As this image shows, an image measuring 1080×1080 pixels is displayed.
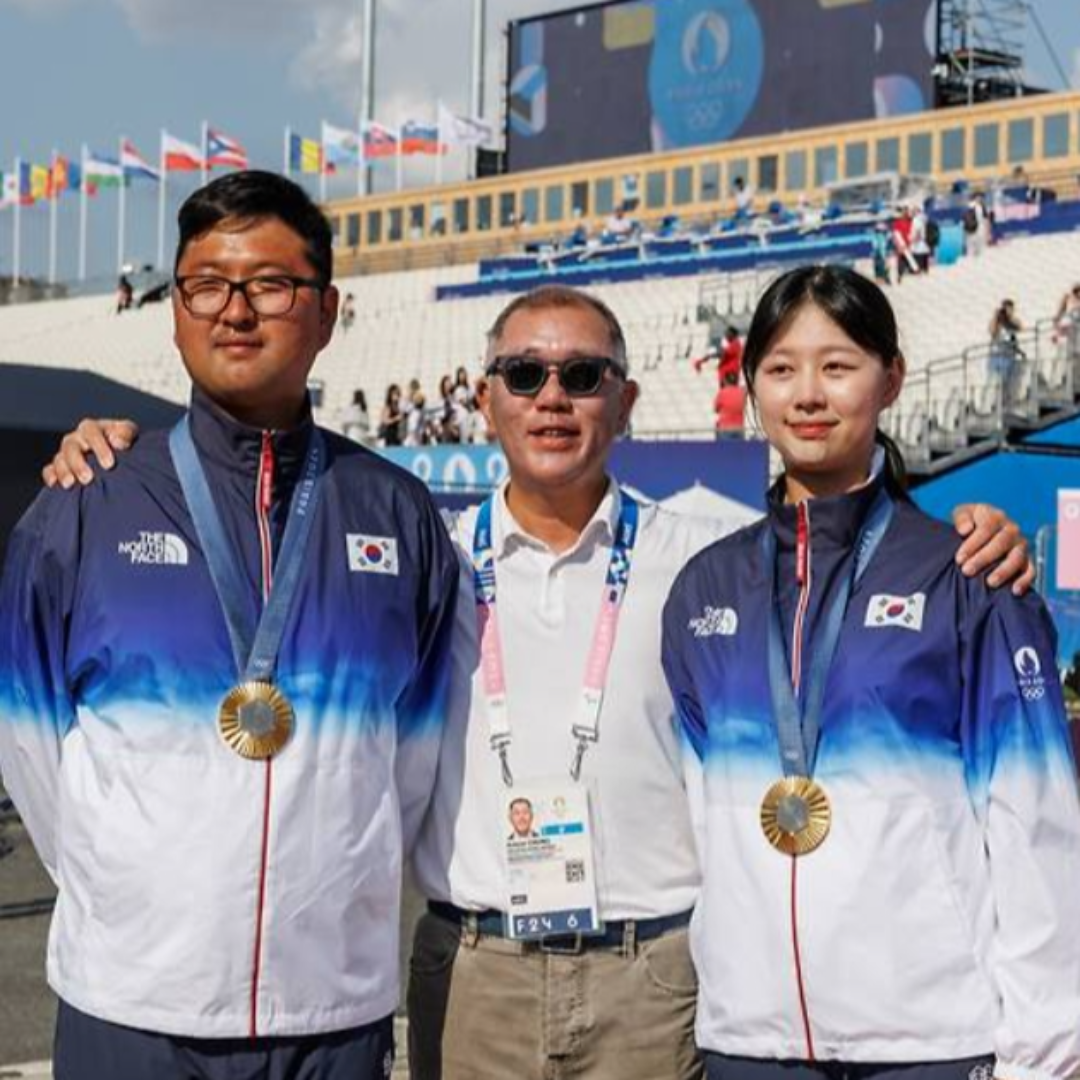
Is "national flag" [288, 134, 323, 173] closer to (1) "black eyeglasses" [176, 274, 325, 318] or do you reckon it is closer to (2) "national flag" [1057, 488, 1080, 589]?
(2) "national flag" [1057, 488, 1080, 589]

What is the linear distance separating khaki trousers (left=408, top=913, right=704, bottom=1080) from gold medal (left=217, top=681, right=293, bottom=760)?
0.70m

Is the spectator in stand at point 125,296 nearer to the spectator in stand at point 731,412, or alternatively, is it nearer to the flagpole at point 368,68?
the flagpole at point 368,68

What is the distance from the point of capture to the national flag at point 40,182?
5981 centimetres

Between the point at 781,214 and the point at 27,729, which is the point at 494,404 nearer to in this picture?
the point at 27,729

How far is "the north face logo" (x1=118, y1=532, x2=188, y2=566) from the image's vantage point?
2836mm

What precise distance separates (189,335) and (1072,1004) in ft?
5.88

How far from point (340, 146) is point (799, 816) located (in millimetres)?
51959

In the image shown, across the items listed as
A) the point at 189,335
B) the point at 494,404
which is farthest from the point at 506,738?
the point at 189,335

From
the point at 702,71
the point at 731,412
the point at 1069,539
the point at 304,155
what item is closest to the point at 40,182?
the point at 304,155

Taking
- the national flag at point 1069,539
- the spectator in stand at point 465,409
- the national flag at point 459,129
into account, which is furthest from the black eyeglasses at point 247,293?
the national flag at point 459,129

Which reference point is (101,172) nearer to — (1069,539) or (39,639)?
(1069,539)

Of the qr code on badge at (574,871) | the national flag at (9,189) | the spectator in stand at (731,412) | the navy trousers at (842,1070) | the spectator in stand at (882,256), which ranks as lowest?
the navy trousers at (842,1070)

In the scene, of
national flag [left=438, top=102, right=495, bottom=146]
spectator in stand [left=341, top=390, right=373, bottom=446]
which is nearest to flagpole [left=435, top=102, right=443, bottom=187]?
national flag [left=438, top=102, right=495, bottom=146]

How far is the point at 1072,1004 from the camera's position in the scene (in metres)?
2.64
